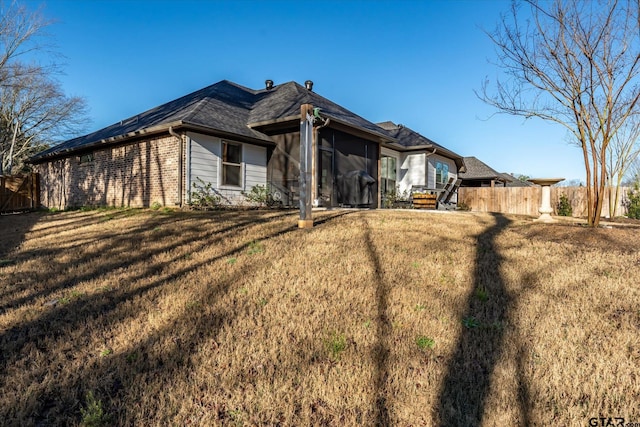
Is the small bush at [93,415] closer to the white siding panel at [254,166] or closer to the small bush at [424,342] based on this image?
the small bush at [424,342]

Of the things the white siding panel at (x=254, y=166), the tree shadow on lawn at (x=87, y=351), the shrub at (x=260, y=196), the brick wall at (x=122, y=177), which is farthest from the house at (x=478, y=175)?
the tree shadow on lawn at (x=87, y=351)

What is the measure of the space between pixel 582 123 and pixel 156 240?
914cm

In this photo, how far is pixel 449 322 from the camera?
10.6 feet

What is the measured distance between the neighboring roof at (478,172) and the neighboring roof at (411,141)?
3.93m

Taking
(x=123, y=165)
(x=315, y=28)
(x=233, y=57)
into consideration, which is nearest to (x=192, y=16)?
(x=233, y=57)

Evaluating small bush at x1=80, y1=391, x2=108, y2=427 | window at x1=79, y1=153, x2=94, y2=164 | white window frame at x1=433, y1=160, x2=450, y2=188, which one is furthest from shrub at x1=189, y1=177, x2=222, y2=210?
white window frame at x1=433, y1=160, x2=450, y2=188

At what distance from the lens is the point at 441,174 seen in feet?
67.6

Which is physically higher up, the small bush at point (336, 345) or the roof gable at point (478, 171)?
the roof gable at point (478, 171)

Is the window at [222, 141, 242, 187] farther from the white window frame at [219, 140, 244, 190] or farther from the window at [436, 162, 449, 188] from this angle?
the window at [436, 162, 449, 188]

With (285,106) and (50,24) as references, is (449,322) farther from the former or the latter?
(50,24)

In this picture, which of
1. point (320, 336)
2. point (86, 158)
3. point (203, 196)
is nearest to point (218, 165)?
point (203, 196)

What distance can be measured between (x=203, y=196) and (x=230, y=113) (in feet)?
11.9

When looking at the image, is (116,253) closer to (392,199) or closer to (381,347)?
(381,347)

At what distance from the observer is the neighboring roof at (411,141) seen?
18.0 metres
